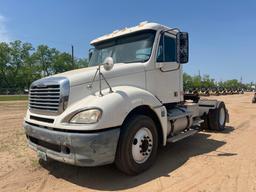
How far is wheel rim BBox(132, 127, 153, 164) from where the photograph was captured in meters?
4.89

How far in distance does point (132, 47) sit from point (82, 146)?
8.78 ft

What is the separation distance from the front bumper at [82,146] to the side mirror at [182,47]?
256 cm

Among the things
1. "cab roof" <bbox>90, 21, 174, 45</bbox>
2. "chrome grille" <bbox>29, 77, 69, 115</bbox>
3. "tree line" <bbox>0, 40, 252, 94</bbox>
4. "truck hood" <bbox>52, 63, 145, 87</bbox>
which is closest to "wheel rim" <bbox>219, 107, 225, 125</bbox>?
"cab roof" <bbox>90, 21, 174, 45</bbox>

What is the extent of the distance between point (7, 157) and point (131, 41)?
3852 mm

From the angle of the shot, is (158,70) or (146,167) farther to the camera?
(158,70)

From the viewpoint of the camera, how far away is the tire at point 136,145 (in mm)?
4598

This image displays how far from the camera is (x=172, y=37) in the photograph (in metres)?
6.41

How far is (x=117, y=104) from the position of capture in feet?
14.7

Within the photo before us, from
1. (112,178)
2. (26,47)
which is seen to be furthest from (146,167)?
(26,47)

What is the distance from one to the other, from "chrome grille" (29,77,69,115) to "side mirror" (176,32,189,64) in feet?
8.80

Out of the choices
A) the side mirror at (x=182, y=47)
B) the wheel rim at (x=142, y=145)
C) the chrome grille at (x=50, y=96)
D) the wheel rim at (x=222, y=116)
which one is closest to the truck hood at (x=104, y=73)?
the chrome grille at (x=50, y=96)

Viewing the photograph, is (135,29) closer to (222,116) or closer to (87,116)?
(87,116)

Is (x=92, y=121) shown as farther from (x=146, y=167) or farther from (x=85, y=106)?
(x=146, y=167)

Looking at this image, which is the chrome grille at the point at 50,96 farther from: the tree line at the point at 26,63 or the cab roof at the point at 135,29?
the tree line at the point at 26,63
